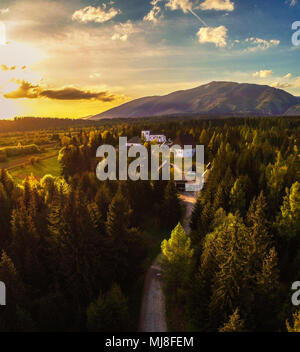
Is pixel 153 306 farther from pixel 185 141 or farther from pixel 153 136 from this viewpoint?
pixel 153 136

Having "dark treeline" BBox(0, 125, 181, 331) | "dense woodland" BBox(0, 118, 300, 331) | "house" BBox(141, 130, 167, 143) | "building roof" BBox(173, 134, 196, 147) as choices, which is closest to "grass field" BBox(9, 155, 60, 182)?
"house" BBox(141, 130, 167, 143)

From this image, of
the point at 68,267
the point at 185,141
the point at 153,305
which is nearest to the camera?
the point at 68,267

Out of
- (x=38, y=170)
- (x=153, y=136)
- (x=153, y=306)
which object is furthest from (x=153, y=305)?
(x=153, y=136)

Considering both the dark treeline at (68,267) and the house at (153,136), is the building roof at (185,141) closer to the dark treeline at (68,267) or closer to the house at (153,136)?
the house at (153,136)

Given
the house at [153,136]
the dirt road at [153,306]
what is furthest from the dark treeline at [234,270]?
the house at [153,136]

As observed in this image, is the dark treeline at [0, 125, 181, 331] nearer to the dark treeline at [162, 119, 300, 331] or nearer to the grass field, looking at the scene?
the dark treeline at [162, 119, 300, 331]
